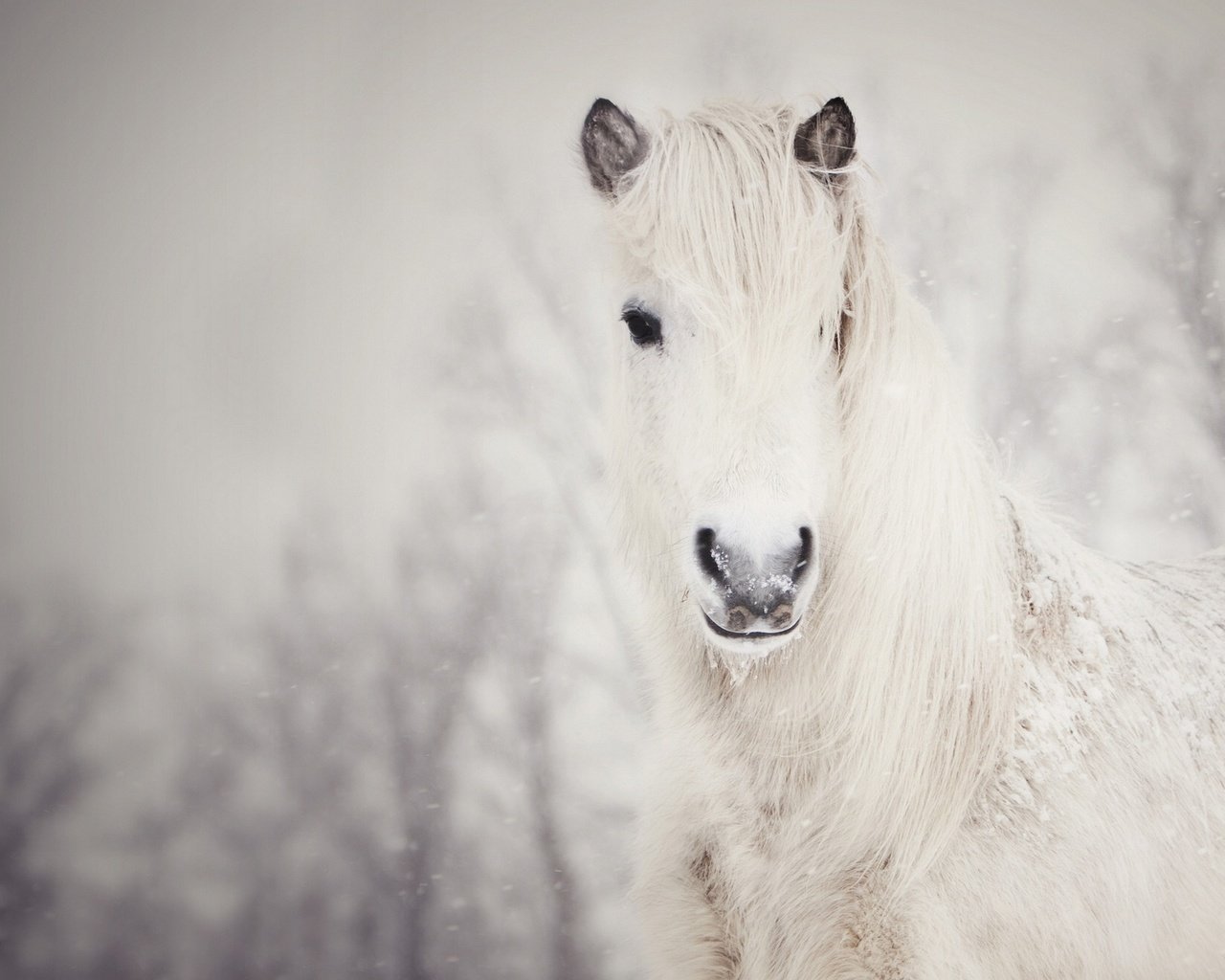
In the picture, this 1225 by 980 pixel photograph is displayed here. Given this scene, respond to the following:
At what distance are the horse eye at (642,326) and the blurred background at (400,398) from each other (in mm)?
1498

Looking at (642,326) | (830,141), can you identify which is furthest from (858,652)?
(830,141)

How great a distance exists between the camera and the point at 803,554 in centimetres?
84

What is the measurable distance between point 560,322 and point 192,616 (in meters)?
1.71

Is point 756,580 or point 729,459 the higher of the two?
point 729,459

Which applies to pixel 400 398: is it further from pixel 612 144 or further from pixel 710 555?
pixel 710 555

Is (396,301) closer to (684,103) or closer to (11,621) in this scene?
(684,103)

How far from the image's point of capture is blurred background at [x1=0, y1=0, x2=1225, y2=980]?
227 cm

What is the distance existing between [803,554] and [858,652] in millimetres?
214

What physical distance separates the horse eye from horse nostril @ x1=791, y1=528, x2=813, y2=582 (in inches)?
14.3

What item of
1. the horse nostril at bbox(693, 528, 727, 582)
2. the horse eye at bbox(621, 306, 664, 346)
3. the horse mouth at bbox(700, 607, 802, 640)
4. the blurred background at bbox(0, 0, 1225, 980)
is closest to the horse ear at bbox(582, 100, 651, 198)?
the horse eye at bbox(621, 306, 664, 346)

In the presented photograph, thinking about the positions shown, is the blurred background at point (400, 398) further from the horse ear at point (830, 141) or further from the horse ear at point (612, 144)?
the horse ear at point (830, 141)

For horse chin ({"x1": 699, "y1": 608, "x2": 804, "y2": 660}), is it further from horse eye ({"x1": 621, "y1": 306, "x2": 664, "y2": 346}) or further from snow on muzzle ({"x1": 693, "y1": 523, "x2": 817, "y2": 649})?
horse eye ({"x1": 621, "y1": 306, "x2": 664, "y2": 346})

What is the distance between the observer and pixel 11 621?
243cm

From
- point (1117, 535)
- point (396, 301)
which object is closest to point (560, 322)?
point (396, 301)
